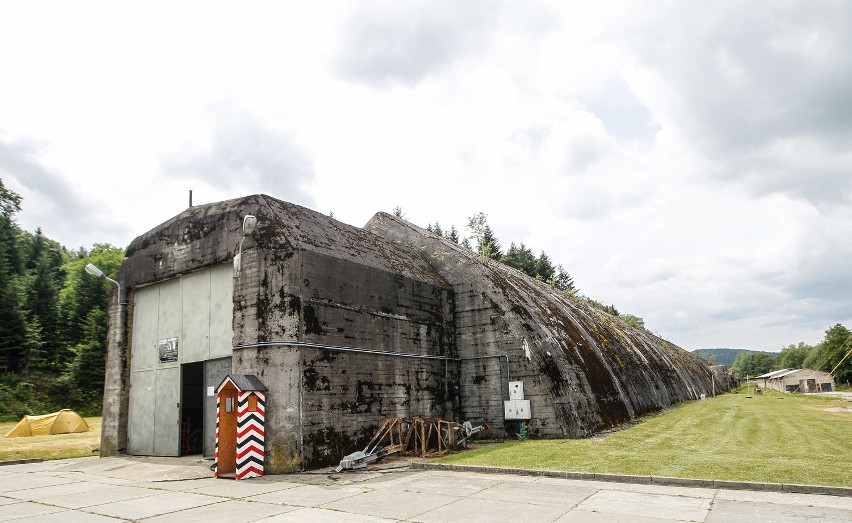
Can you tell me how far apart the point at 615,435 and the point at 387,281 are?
8807 millimetres

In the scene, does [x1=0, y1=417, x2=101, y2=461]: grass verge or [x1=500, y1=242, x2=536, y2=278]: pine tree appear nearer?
[x1=0, y1=417, x2=101, y2=461]: grass verge

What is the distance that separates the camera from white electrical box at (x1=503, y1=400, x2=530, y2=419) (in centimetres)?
1772

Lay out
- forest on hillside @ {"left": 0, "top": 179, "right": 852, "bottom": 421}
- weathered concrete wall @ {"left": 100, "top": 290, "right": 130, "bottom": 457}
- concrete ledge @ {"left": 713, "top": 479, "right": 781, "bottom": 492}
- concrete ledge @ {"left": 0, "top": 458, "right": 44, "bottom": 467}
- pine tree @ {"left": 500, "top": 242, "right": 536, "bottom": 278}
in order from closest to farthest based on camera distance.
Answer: concrete ledge @ {"left": 713, "top": 479, "right": 781, "bottom": 492}
concrete ledge @ {"left": 0, "top": 458, "right": 44, "bottom": 467}
weathered concrete wall @ {"left": 100, "top": 290, "right": 130, "bottom": 457}
forest on hillside @ {"left": 0, "top": 179, "right": 852, "bottom": 421}
pine tree @ {"left": 500, "top": 242, "right": 536, "bottom": 278}

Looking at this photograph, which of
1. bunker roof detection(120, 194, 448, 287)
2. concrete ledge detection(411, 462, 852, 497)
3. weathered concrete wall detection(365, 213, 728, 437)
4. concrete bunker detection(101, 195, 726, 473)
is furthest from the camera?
weathered concrete wall detection(365, 213, 728, 437)

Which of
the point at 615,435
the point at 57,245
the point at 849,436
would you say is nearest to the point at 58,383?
the point at 615,435

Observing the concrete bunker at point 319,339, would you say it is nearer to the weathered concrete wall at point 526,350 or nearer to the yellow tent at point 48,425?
the weathered concrete wall at point 526,350

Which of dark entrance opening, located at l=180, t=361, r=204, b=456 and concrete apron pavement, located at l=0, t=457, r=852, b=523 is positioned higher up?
dark entrance opening, located at l=180, t=361, r=204, b=456

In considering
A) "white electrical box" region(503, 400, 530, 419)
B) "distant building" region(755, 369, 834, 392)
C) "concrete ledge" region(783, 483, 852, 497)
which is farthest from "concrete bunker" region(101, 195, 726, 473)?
"distant building" region(755, 369, 834, 392)

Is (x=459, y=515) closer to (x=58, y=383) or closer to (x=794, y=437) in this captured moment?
(x=794, y=437)

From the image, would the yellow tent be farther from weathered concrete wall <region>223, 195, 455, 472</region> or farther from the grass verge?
weathered concrete wall <region>223, 195, 455, 472</region>

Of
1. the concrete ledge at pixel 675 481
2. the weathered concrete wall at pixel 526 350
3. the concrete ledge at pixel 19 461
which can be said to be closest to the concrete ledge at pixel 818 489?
the concrete ledge at pixel 675 481

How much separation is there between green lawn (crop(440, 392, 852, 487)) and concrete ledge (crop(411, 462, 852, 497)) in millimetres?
303

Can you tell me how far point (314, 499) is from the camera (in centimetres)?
973

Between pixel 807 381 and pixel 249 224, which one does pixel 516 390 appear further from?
pixel 807 381
